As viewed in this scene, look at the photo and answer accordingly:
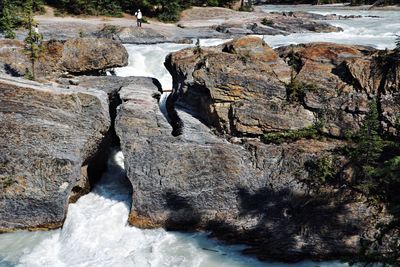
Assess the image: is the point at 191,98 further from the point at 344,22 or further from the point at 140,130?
the point at 344,22

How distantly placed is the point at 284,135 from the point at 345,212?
3.19 metres

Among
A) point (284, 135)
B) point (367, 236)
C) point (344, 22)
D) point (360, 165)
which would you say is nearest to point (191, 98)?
point (284, 135)

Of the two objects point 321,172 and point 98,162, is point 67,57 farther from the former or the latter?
point 321,172

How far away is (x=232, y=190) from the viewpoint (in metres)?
14.6

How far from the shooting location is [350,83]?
15.7 metres

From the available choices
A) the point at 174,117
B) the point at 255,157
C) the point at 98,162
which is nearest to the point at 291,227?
the point at 255,157

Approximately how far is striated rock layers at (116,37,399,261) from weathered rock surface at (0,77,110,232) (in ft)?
5.88

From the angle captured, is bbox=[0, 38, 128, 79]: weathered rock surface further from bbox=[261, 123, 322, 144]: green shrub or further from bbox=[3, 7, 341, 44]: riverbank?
bbox=[3, 7, 341, 44]: riverbank

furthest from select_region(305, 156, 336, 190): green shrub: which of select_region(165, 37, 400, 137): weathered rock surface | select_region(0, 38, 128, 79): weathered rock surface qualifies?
select_region(0, 38, 128, 79): weathered rock surface

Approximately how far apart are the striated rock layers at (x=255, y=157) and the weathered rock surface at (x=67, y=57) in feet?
14.8

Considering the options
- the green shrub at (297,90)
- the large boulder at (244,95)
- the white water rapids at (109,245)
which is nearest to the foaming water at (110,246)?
the white water rapids at (109,245)

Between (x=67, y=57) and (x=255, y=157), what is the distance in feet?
33.8

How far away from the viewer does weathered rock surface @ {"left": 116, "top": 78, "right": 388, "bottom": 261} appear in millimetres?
13734

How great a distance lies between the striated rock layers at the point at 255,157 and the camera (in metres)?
13.7
